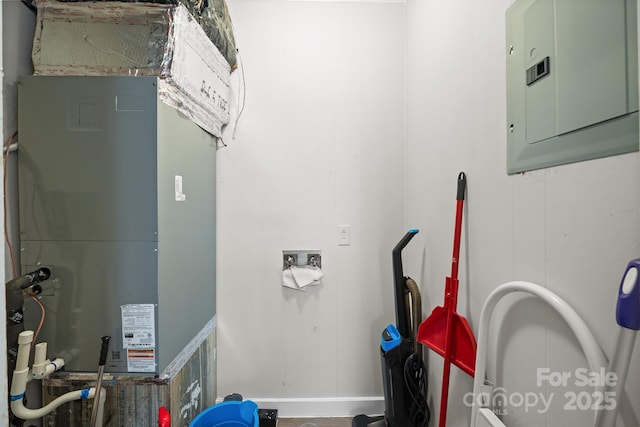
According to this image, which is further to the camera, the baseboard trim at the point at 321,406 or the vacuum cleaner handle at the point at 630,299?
the baseboard trim at the point at 321,406

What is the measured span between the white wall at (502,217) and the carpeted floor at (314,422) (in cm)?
59

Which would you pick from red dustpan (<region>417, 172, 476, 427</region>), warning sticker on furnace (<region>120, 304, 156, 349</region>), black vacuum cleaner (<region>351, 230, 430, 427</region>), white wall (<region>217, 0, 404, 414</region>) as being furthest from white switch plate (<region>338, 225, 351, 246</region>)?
warning sticker on furnace (<region>120, 304, 156, 349</region>)

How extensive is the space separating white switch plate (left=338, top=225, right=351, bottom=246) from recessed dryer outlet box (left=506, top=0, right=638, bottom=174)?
0.93 meters

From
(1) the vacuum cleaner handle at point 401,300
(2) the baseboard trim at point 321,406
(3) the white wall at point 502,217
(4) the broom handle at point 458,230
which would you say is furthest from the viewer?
(2) the baseboard trim at point 321,406

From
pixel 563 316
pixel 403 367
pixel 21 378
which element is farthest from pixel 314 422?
pixel 563 316

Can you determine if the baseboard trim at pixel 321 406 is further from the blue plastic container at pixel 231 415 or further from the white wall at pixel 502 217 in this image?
Result: the white wall at pixel 502 217

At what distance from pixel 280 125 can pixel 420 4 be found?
3.32 ft

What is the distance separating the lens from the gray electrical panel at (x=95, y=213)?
945 millimetres

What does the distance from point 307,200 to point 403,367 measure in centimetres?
101

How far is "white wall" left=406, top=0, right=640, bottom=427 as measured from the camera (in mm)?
516

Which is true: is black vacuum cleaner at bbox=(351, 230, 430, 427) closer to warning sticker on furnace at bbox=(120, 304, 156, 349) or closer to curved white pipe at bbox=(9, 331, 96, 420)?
warning sticker on furnace at bbox=(120, 304, 156, 349)

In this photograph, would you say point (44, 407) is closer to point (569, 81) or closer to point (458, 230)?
point (458, 230)

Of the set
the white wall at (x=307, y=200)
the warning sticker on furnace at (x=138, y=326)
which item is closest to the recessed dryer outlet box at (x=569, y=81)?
the white wall at (x=307, y=200)

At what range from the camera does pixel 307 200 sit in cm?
158
